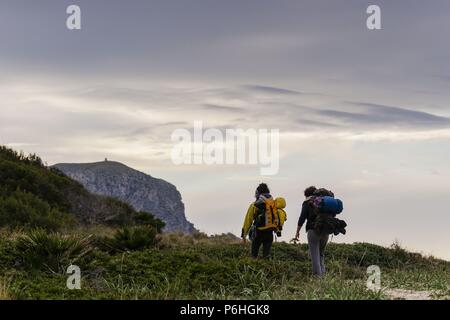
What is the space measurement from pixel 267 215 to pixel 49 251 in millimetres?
5027

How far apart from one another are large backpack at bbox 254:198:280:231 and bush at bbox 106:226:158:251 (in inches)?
193

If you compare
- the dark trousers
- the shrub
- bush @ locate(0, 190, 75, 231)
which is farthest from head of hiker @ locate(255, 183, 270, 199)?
the shrub

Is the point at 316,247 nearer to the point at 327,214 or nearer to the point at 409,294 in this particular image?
the point at 327,214

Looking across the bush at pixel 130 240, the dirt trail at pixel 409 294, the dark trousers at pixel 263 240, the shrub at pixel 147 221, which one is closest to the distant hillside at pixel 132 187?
the shrub at pixel 147 221

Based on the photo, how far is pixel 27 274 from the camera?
46.6 ft

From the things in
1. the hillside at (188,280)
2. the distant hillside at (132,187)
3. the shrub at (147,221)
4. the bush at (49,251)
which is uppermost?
the distant hillside at (132,187)

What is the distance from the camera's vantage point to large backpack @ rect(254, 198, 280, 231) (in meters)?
16.4

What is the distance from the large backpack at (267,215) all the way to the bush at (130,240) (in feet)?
16.1

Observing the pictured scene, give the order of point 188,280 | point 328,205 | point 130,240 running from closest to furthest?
1. point 188,280
2. point 328,205
3. point 130,240

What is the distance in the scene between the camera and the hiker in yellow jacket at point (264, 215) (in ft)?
54.0

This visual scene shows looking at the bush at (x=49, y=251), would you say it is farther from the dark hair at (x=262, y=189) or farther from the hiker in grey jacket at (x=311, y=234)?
the hiker in grey jacket at (x=311, y=234)

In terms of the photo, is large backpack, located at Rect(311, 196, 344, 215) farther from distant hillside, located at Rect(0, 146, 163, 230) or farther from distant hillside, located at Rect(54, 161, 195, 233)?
distant hillside, located at Rect(54, 161, 195, 233)

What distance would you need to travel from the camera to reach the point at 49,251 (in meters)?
15.6

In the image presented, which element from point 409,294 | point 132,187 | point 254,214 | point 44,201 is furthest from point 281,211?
point 132,187
